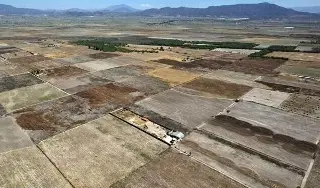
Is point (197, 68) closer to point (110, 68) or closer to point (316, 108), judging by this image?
point (110, 68)

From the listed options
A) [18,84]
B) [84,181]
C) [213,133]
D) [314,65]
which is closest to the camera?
[84,181]

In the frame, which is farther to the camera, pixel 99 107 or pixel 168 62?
pixel 168 62

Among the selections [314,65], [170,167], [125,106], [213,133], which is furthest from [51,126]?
[314,65]

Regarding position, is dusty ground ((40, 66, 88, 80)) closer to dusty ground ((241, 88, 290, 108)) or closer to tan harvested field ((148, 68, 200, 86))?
tan harvested field ((148, 68, 200, 86))

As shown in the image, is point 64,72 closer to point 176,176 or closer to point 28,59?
point 28,59

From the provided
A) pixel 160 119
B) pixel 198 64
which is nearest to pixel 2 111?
pixel 160 119

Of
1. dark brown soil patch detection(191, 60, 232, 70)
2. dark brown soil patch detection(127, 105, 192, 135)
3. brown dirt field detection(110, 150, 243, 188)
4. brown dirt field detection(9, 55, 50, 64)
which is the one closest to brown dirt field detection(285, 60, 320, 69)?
dark brown soil patch detection(191, 60, 232, 70)
